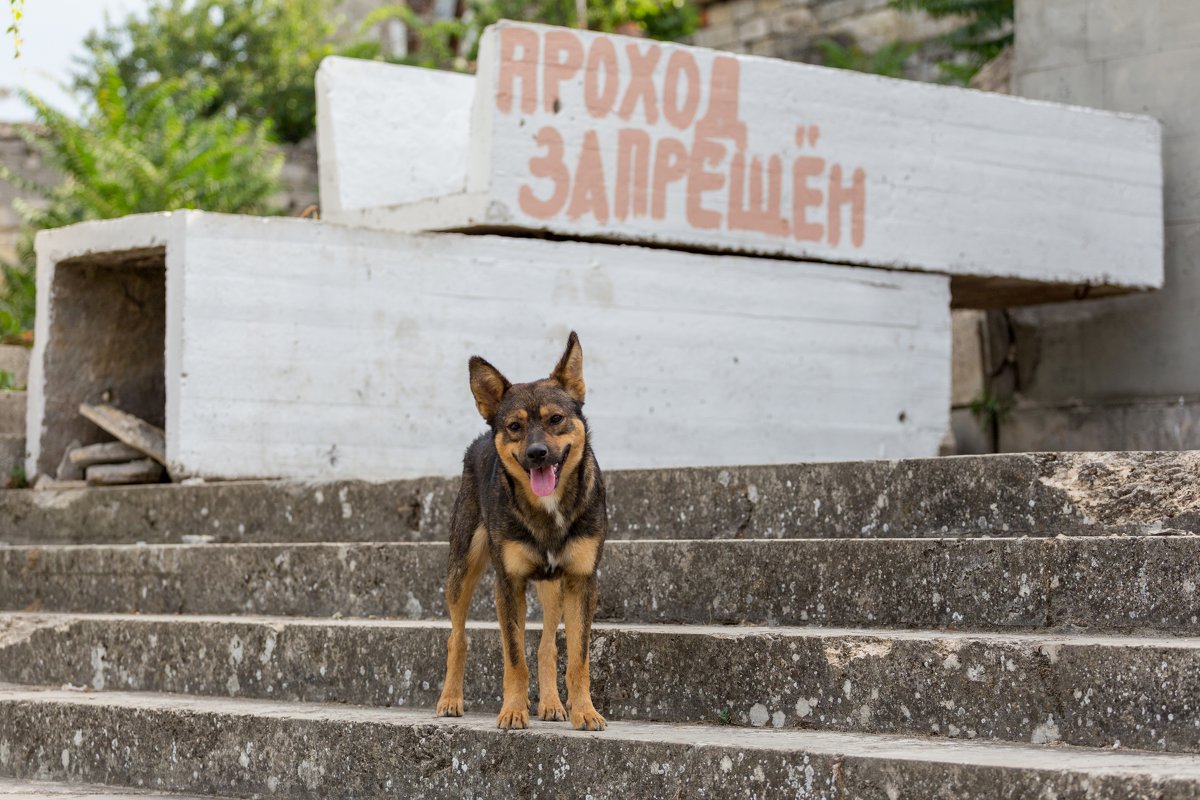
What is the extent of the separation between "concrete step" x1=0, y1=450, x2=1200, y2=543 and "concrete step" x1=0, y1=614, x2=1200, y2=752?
2.85ft

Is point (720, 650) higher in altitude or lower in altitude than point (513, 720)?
higher

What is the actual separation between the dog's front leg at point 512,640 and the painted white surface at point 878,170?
4.01 m

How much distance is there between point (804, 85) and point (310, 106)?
589 inches

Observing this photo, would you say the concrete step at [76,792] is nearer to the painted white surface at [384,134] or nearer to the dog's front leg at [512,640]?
the dog's front leg at [512,640]

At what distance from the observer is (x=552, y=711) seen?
5.17 m

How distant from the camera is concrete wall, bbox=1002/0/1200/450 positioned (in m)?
10.4

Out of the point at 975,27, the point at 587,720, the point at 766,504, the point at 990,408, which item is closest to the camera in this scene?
the point at 587,720

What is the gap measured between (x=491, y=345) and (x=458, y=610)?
370 cm

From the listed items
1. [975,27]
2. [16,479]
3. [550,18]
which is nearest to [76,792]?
[16,479]

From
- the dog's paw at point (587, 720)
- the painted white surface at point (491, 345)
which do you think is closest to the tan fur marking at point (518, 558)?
the dog's paw at point (587, 720)

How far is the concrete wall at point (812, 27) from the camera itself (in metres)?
20.4

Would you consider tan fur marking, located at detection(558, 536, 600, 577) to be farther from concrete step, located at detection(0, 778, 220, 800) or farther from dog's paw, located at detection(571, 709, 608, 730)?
concrete step, located at detection(0, 778, 220, 800)

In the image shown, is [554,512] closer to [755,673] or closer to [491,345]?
Result: [755,673]

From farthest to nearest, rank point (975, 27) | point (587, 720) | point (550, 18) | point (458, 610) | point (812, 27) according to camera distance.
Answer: point (550, 18), point (812, 27), point (975, 27), point (458, 610), point (587, 720)
